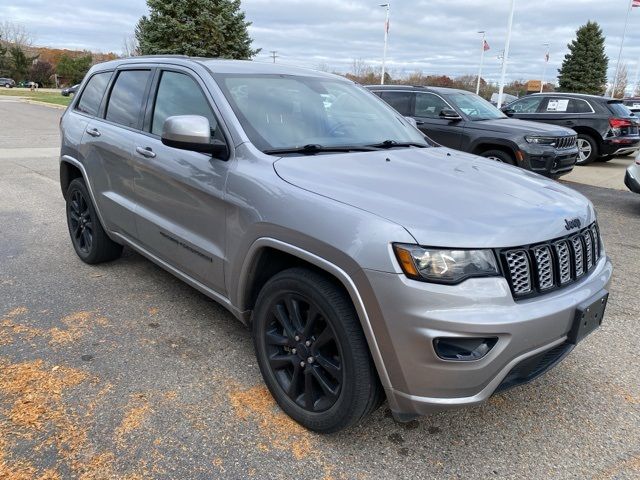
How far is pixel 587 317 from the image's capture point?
237cm

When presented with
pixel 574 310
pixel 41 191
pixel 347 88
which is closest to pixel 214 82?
pixel 347 88

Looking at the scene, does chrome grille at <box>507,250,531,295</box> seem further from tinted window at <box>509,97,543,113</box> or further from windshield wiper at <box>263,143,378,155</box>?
tinted window at <box>509,97,543,113</box>

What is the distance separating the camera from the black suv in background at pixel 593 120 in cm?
1241

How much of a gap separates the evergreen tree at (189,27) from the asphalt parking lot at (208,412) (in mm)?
17504

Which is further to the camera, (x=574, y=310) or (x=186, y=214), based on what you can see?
(x=186, y=214)

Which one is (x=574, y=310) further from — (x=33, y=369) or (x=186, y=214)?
(x=33, y=369)

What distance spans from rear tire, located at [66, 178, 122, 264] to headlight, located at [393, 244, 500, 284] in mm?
3277

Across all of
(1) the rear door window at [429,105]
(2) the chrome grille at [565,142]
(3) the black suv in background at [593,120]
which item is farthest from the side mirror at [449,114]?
(3) the black suv in background at [593,120]

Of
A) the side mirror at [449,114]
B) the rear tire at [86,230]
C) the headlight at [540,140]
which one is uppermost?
the side mirror at [449,114]

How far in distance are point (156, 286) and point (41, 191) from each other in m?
4.70

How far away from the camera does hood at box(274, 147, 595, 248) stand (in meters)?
Answer: 2.14

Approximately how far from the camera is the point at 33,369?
3023mm

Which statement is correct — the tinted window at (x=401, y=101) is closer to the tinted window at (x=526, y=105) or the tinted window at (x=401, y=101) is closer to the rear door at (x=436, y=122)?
the rear door at (x=436, y=122)

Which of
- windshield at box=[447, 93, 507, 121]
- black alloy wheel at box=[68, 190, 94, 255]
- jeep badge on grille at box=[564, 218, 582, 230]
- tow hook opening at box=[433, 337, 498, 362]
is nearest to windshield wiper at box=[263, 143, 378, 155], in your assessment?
jeep badge on grille at box=[564, 218, 582, 230]
